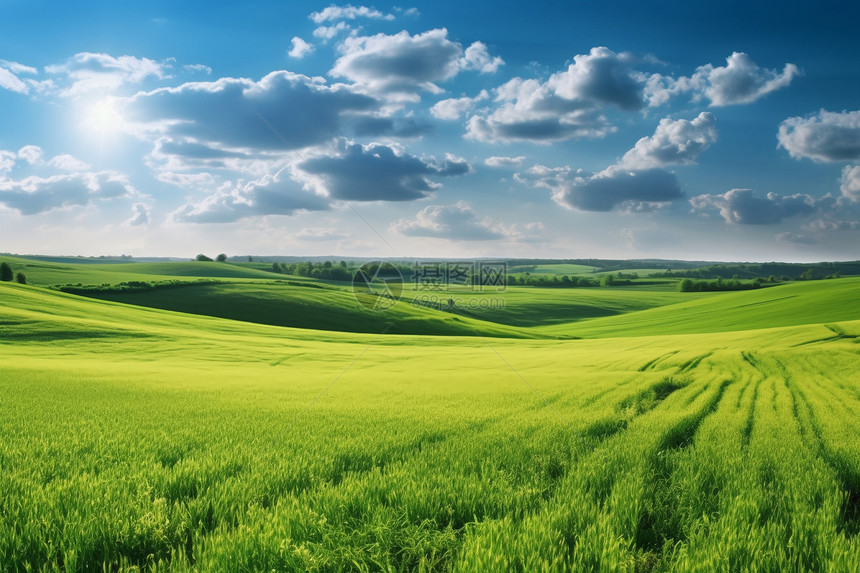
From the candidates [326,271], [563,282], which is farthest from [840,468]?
[563,282]

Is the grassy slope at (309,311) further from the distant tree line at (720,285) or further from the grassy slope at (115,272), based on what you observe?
the distant tree line at (720,285)

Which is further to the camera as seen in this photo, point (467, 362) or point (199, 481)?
point (467, 362)

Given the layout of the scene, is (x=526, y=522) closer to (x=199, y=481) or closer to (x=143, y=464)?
(x=199, y=481)

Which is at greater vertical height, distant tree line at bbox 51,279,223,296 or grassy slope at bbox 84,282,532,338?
distant tree line at bbox 51,279,223,296

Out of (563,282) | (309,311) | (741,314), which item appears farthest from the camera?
(563,282)

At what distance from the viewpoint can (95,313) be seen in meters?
43.1

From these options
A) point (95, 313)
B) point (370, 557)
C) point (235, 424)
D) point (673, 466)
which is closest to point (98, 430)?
point (235, 424)

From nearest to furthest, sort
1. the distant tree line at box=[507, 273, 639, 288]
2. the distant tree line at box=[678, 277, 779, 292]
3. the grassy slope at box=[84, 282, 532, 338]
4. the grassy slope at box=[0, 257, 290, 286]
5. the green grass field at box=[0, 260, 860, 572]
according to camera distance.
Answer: the green grass field at box=[0, 260, 860, 572] < the grassy slope at box=[84, 282, 532, 338] < the grassy slope at box=[0, 257, 290, 286] < the distant tree line at box=[678, 277, 779, 292] < the distant tree line at box=[507, 273, 639, 288]

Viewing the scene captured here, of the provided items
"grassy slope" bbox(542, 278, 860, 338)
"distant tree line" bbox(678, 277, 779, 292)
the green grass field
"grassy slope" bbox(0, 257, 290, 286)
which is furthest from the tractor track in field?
"distant tree line" bbox(678, 277, 779, 292)

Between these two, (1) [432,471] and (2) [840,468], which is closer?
(1) [432,471]

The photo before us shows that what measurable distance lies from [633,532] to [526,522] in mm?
1190

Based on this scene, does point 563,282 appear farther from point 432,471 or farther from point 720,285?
point 432,471

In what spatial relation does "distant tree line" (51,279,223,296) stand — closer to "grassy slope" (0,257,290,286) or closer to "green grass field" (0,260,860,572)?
"grassy slope" (0,257,290,286)

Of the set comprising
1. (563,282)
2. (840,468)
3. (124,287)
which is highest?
(563,282)
